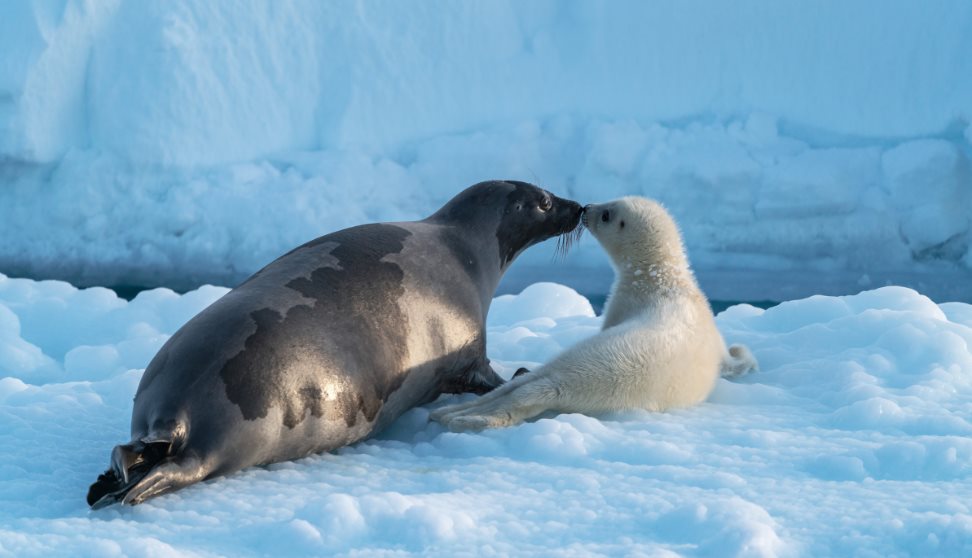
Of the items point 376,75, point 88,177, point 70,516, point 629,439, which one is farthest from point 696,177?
point 70,516

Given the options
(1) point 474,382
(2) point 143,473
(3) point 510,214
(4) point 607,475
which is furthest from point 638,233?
(2) point 143,473

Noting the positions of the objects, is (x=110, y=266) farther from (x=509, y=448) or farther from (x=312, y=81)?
(x=509, y=448)

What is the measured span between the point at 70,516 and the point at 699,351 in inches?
74.8

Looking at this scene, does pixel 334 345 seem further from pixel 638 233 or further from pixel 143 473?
pixel 638 233

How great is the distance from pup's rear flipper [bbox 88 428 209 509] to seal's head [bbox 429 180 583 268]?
5.31 feet

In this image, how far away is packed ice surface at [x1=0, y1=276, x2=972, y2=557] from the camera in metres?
2.13

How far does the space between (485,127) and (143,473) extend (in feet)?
26.8

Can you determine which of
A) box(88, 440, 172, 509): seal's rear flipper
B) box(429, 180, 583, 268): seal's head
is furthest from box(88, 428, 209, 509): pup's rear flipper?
box(429, 180, 583, 268): seal's head

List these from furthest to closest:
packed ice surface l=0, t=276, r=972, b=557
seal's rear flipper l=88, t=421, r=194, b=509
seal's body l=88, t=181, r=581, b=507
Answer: seal's body l=88, t=181, r=581, b=507 → seal's rear flipper l=88, t=421, r=194, b=509 → packed ice surface l=0, t=276, r=972, b=557

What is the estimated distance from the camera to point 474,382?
3447mm

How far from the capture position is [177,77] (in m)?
9.87

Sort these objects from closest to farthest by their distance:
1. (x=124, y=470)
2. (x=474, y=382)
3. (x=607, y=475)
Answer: (x=124, y=470)
(x=607, y=475)
(x=474, y=382)

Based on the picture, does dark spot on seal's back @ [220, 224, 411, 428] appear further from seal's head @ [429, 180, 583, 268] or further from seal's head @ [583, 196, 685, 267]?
seal's head @ [583, 196, 685, 267]

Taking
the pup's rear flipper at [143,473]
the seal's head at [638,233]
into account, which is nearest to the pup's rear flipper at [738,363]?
the seal's head at [638,233]
